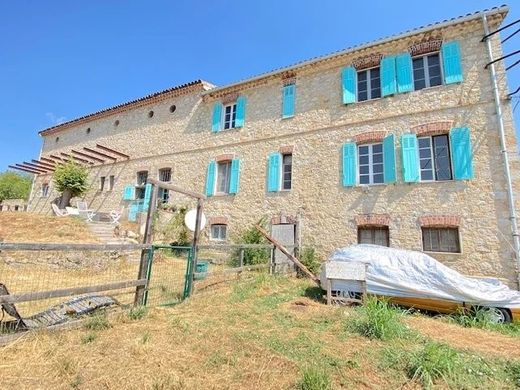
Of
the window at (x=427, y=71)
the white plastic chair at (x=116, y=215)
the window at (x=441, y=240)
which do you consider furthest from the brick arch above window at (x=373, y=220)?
the white plastic chair at (x=116, y=215)

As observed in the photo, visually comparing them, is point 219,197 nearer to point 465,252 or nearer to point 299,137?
point 299,137

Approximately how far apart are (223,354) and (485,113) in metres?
9.16

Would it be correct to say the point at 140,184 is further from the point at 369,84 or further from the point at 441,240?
the point at 441,240

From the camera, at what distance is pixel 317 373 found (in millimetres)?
2902

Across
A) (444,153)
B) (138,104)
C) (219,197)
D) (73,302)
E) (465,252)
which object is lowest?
(73,302)

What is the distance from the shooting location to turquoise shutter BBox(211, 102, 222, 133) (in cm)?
1319

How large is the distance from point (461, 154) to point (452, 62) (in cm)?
285

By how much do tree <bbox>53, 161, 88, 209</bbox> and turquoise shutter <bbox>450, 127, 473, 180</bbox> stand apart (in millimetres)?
16620

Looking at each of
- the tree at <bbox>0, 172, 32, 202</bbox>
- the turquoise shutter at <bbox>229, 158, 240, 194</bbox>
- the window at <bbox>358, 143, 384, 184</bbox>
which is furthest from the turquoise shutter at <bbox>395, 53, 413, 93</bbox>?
the tree at <bbox>0, 172, 32, 202</bbox>

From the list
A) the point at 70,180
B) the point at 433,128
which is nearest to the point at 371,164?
the point at 433,128

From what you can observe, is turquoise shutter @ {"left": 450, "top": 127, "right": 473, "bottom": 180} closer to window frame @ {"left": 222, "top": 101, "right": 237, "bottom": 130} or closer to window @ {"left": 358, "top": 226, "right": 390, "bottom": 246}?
window @ {"left": 358, "top": 226, "right": 390, "bottom": 246}

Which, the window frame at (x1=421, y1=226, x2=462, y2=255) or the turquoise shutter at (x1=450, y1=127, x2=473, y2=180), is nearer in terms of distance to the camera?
the window frame at (x1=421, y1=226, x2=462, y2=255)

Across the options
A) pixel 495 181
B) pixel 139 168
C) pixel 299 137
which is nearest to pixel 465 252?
pixel 495 181

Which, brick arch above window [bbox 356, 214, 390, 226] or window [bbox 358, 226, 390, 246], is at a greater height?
brick arch above window [bbox 356, 214, 390, 226]
